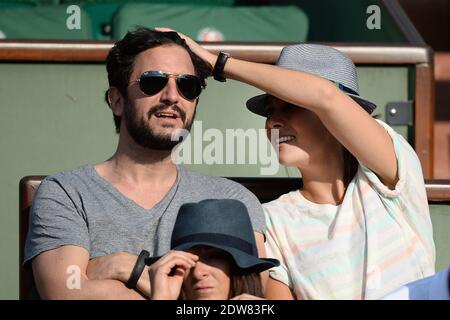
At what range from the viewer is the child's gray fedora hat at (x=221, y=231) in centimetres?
289

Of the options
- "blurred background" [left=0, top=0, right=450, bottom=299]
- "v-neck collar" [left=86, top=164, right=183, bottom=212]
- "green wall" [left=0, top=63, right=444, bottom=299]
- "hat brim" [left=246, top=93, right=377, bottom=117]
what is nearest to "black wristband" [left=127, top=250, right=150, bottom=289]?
"v-neck collar" [left=86, top=164, right=183, bottom=212]

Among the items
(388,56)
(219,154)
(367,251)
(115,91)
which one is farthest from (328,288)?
(388,56)

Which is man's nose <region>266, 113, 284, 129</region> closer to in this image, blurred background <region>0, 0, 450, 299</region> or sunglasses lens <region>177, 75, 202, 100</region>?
sunglasses lens <region>177, 75, 202, 100</region>

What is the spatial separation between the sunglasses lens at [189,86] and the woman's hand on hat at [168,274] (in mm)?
643

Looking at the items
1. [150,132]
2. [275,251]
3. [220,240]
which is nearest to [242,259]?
[220,240]

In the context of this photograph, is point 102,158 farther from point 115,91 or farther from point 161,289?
point 161,289

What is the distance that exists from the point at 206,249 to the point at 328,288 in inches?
15.9

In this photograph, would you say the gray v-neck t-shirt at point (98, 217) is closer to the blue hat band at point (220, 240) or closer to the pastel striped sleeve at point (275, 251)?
the pastel striped sleeve at point (275, 251)

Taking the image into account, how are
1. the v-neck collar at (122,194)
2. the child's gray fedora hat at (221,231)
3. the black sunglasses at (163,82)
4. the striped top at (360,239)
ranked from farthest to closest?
the black sunglasses at (163,82), the v-neck collar at (122,194), the striped top at (360,239), the child's gray fedora hat at (221,231)

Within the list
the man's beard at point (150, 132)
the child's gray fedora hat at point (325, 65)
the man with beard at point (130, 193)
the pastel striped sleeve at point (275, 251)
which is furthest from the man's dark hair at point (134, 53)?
the pastel striped sleeve at point (275, 251)

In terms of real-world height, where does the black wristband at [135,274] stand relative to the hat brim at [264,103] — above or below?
below

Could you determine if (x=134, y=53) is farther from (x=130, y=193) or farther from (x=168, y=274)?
(x=168, y=274)

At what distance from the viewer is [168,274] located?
2840mm

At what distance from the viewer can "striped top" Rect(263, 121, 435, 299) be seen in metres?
Answer: 3.10
